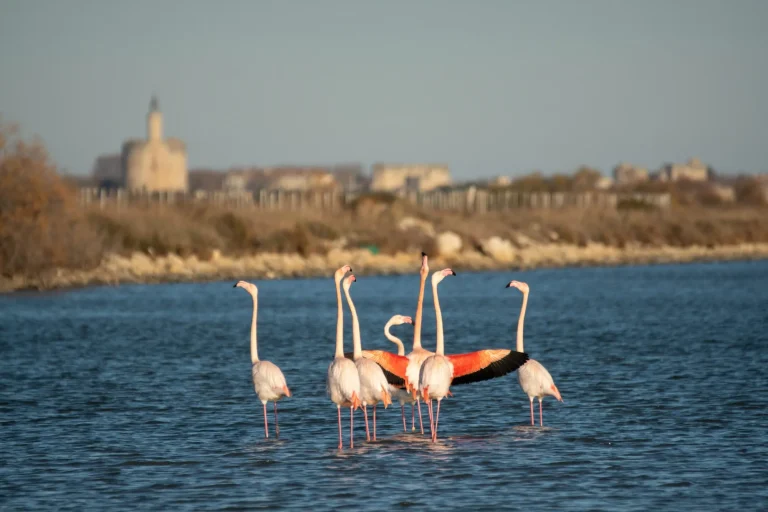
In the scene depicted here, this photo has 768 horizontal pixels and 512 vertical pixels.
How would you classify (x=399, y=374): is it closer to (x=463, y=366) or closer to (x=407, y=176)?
(x=463, y=366)

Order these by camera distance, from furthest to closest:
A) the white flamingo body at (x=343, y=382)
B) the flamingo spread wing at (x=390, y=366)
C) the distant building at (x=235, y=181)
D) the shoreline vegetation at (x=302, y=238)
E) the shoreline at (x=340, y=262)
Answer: the distant building at (x=235, y=181) → the shoreline at (x=340, y=262) → the shoreline vegetation at (x=302, y=238) → the flamingo spread wing at (x=390, y=366) → the white flamingo body at (x=343, y=382)

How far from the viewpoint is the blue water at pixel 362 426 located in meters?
11.8

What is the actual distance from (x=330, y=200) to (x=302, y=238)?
775 inches

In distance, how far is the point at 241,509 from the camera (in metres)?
11.2

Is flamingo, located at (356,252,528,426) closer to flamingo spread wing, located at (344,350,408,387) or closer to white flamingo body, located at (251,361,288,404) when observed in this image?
flamingo spread wing, located at (344,350,408,387)

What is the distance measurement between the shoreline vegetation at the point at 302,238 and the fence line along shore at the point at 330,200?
2.07m

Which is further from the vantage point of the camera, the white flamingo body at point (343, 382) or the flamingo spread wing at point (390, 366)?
the flamingo spread wing at point (390, 366)

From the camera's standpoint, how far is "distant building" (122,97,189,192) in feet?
356

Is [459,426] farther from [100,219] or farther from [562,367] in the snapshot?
[100,219]

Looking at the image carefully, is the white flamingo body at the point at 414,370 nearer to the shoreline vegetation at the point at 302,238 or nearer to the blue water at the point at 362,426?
the blue water at the point at 362,426

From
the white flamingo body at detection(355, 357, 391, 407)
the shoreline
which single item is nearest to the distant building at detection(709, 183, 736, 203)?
the shoreline

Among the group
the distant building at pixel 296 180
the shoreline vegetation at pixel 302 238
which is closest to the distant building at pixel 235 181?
the distant building at pixel 296 180

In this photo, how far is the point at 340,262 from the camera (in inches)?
2325

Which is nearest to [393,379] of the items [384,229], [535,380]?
[535,380]
